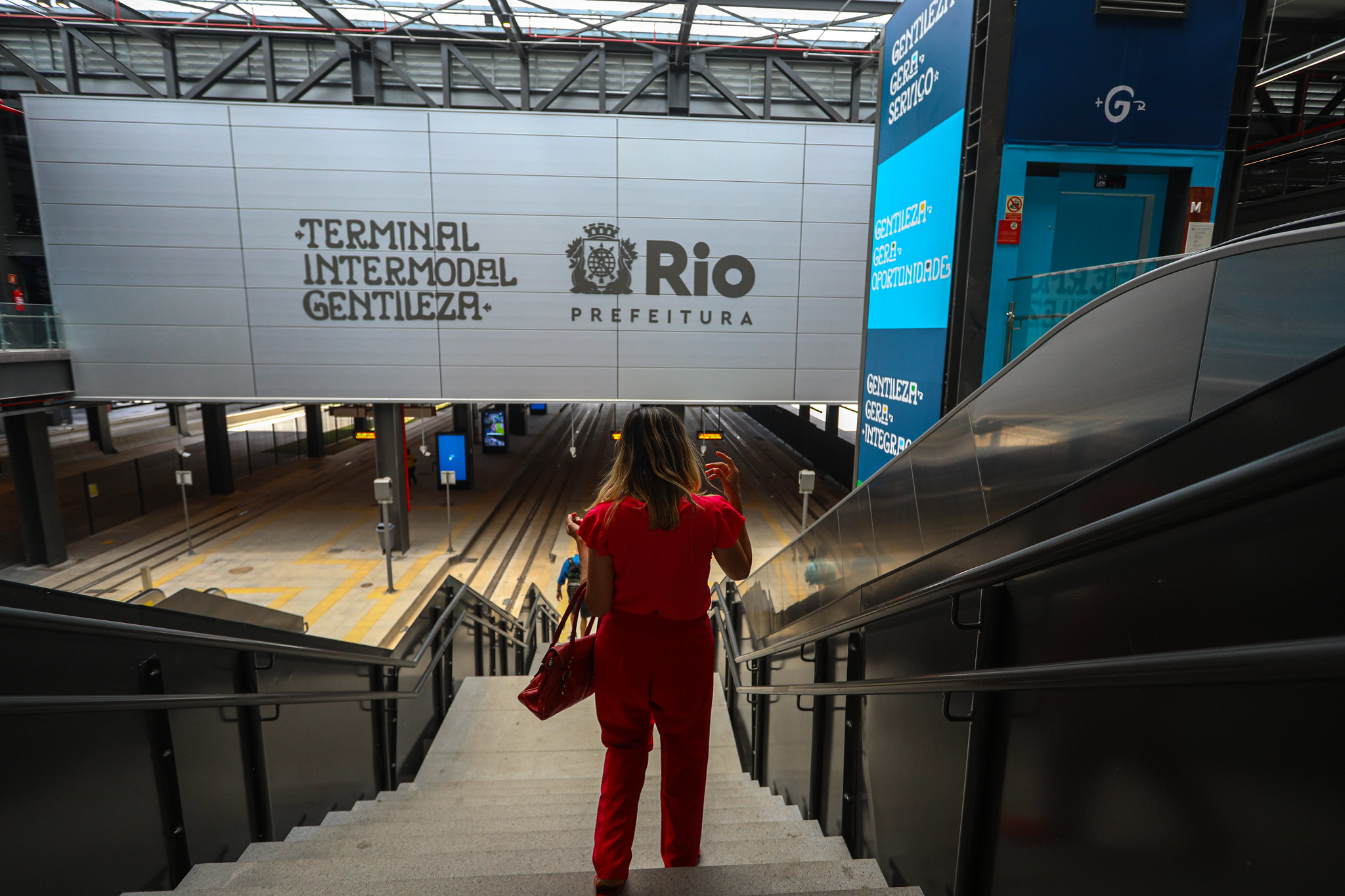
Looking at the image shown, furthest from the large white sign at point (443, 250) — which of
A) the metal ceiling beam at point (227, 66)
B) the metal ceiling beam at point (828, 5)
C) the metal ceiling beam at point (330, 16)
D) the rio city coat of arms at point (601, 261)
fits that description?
the metal ceiling beam at point (227, 66)

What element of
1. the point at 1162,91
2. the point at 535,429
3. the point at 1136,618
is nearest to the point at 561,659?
the point at 1136,618

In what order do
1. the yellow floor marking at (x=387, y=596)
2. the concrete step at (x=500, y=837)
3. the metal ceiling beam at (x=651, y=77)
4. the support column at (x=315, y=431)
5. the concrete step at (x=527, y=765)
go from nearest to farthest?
the concrete step at (x=500, y=837) < the concrete step at (x=527, y=765) < the yellow floor marking at (x=387, y=596) < the metal ceiling beam at (x=651, y=77) < the support column at (x=315, y=431)

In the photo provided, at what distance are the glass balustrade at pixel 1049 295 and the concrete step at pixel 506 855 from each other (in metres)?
2.92

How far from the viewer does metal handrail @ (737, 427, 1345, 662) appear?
76 cm

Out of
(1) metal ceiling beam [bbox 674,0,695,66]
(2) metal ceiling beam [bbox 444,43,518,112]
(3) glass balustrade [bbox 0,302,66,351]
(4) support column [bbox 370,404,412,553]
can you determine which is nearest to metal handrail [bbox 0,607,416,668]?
(4) support column [bbox 370,404,412,553]

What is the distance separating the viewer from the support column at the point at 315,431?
83.1 ft

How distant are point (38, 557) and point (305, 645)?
54.8ft

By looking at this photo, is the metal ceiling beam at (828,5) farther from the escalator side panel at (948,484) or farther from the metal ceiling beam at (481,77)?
the escalator side panel at (948,484)

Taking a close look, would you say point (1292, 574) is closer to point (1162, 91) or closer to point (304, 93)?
point (1162, 91)

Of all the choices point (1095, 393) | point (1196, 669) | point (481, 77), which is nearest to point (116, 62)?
point (481, 77)

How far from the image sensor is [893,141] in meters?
5.95

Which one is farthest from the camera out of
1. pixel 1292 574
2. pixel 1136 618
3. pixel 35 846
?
pixel 35 846

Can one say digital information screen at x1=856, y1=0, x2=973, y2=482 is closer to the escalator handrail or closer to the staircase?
the staircase

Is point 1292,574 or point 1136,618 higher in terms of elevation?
point 1292,574
